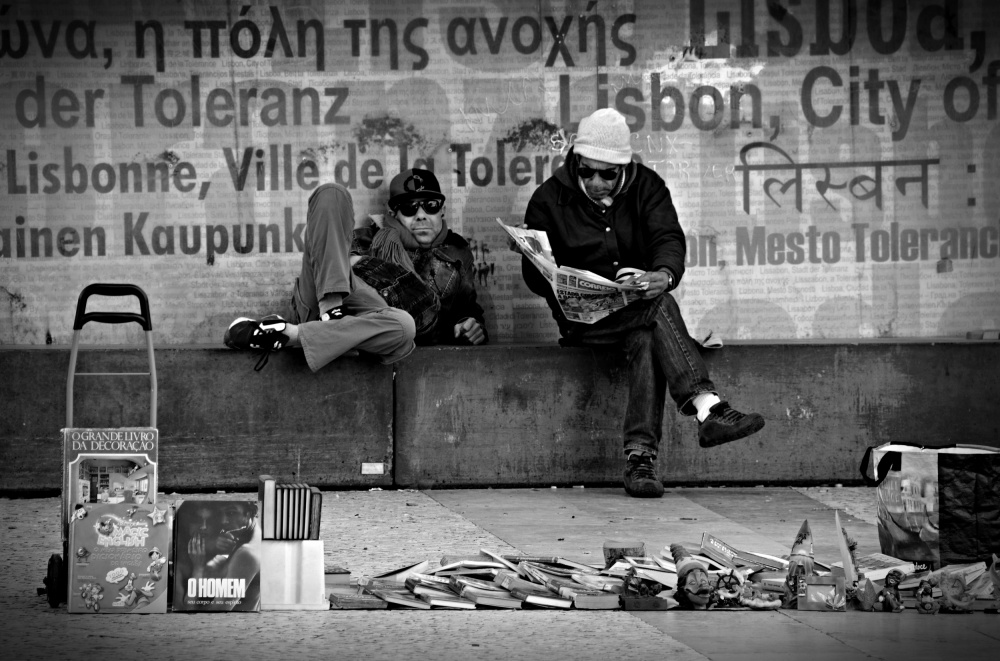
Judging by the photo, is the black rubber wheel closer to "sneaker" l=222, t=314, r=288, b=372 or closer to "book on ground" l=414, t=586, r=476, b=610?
"book on ground" l=414, t=586, r=476, b=610

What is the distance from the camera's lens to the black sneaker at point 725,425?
6348 millimetres

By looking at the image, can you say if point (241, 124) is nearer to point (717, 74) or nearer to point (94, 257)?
point (94, 257)

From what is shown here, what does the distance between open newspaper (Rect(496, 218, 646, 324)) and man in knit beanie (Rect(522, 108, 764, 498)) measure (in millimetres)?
86

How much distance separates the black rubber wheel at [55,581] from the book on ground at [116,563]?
0.05m

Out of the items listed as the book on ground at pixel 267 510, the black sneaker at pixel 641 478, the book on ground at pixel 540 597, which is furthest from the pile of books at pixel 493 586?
the black sneaker at pixel 641 478

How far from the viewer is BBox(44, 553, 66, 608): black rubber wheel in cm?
446

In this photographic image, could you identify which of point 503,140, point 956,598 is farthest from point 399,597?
point 503,140

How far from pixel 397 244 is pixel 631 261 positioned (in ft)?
3.91

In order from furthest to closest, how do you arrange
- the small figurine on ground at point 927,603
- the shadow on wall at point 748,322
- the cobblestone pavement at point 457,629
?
the shadow on wall at point 748,322, the small figurine on ground at point 927,603, the cobblestone pavement at point 457,629

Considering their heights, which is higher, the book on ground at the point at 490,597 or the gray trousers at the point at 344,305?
the gray trousers at the point at 344,305

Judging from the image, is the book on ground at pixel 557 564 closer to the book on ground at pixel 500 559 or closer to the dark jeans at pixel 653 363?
the book on ground at pixel 500 559

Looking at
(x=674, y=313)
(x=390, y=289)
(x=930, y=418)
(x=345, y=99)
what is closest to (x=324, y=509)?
(x=390, y=289)

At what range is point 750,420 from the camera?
6.35 meters

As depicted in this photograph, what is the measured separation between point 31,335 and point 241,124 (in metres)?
1.58
